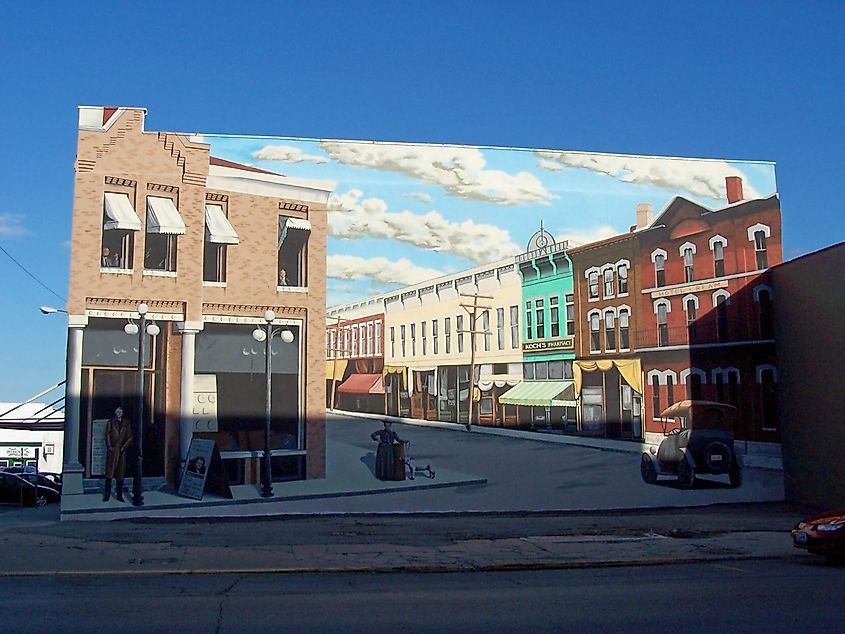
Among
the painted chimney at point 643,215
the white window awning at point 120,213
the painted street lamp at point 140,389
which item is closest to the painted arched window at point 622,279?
the painted chimney at point 643,215

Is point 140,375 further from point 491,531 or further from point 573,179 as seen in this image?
point 573,179

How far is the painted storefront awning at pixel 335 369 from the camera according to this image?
19766mm

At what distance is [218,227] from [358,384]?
5.18 m

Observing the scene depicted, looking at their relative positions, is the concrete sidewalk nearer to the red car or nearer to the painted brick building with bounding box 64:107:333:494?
the red car

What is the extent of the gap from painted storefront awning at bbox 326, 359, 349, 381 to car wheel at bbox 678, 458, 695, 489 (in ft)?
29.3

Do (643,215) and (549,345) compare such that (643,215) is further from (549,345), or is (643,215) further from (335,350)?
(335,350)

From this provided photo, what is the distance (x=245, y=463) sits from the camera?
18.7 m

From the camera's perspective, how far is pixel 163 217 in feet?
60.6

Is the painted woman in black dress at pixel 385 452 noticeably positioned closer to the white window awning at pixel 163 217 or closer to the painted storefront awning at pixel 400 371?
the painted storefront awning at pixel 400 371

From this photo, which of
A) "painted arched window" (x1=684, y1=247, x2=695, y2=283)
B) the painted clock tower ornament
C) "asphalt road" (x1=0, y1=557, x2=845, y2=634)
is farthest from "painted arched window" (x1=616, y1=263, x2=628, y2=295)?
"asphalt road" (x1=0, y1=557, x2=845, y2=634)

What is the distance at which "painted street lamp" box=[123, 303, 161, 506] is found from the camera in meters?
17.7

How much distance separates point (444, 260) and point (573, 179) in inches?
165

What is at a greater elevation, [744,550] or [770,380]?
[770,380]

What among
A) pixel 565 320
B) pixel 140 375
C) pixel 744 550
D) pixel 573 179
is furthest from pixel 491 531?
pixel 573 179
